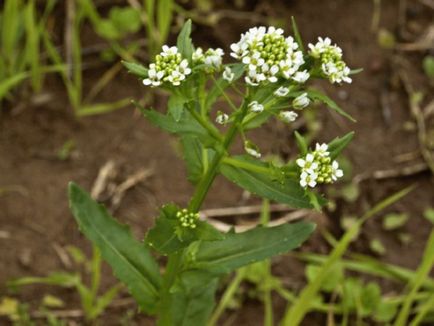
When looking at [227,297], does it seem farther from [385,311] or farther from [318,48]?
[318,48]

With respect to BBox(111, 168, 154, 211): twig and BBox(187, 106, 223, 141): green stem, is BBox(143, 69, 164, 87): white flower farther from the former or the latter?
BBox(111, 168, 154, 211): twig

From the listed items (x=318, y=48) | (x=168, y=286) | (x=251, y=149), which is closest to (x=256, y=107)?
(x=251, y=149)

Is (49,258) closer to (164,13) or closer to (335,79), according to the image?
(164,13)

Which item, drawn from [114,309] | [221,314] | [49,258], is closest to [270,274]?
[221,314]

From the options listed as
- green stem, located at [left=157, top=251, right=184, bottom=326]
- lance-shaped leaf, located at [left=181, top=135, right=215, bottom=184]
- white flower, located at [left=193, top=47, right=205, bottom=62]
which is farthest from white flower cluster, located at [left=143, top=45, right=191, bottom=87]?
green stem, located at [left=157, top=251, right=184, bottom=326]

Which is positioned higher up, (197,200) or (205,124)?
(205,124)

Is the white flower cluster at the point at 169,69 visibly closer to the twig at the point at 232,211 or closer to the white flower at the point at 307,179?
the white flower at the point at 307,179
